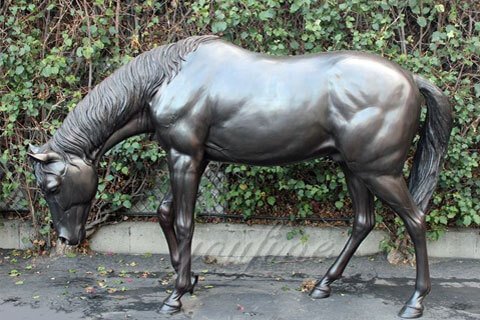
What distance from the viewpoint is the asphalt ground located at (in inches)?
159

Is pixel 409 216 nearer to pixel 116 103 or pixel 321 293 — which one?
pixel 321 293

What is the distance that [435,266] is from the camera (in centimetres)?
514

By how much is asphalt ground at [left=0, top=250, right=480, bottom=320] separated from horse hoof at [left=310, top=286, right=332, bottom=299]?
51 millimetres

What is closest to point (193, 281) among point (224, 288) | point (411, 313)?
point (224, 288)

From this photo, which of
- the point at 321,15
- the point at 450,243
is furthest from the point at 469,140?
the point at 321,15

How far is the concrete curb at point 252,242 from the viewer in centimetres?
533

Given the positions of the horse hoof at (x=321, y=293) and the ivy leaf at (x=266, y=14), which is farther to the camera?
the ivy leaf at (x=266, y=14)

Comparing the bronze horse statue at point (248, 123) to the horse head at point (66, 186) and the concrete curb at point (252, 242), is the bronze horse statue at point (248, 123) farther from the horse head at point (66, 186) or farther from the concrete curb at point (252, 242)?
the concrete curb at point (252, 242)

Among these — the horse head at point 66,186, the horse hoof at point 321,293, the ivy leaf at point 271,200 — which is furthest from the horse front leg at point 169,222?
the ivy leaf at point 271,200

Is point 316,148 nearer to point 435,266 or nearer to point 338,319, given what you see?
point 338,319

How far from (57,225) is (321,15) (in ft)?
8.92

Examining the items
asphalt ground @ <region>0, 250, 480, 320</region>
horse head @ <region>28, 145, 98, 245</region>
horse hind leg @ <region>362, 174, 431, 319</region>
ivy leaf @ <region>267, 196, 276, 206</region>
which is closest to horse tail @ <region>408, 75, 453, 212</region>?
horse hind leg @ <region>362, 174, 431, 319</region>

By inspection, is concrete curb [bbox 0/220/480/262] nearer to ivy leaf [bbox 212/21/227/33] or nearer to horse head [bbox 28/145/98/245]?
horse head [bbox 28/145/98/245]

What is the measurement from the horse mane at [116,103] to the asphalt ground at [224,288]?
119 centimetres
